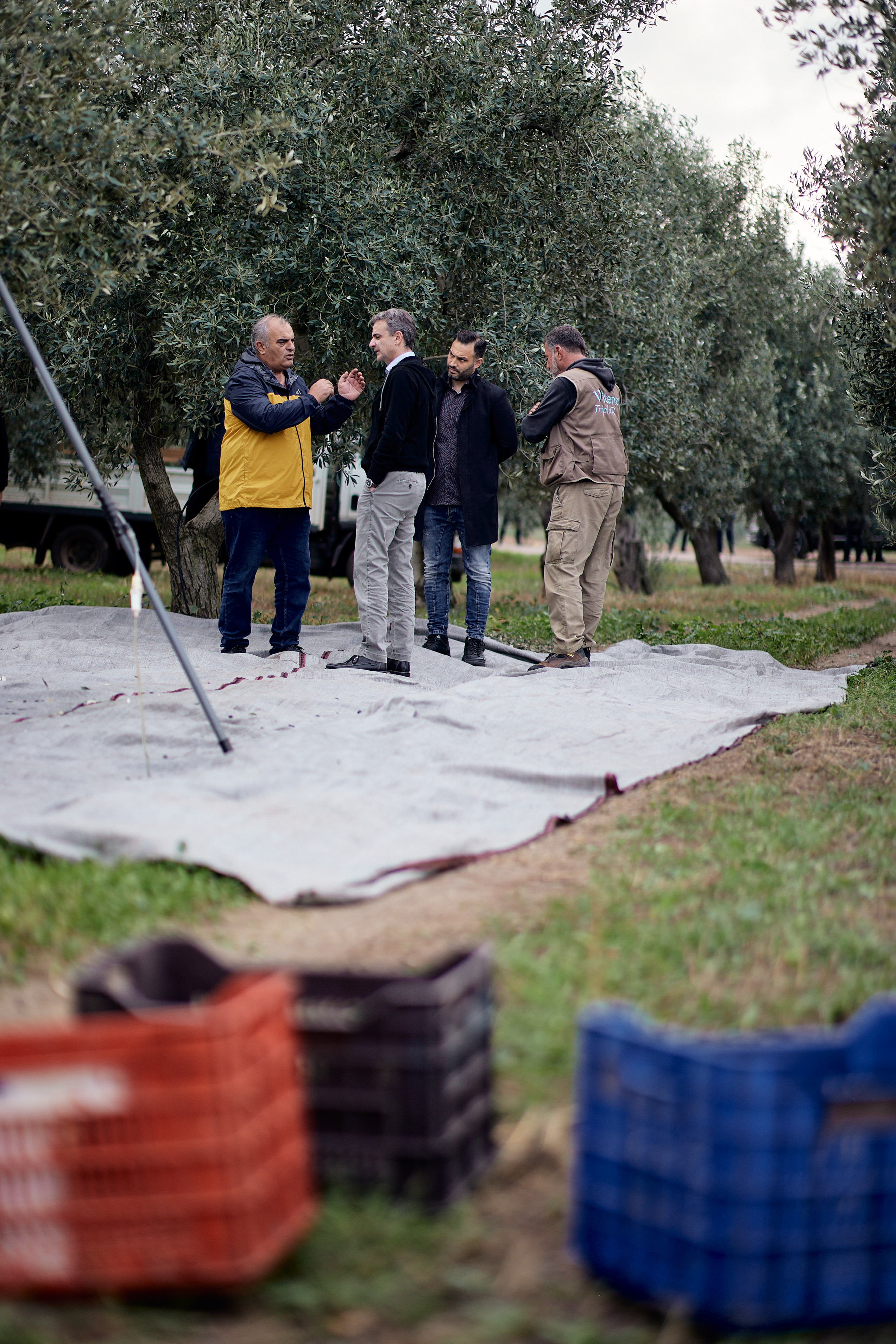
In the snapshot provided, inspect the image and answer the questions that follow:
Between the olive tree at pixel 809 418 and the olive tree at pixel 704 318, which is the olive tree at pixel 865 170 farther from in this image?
the olive tree at pixel 809 418

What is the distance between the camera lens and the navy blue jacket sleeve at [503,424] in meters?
9.12

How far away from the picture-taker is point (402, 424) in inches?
319

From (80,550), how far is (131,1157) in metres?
18.7

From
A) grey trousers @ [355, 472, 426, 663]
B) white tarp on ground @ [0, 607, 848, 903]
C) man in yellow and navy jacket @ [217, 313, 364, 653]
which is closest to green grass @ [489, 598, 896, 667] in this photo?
white tarp on ground @ [0, 607, 848, 903]

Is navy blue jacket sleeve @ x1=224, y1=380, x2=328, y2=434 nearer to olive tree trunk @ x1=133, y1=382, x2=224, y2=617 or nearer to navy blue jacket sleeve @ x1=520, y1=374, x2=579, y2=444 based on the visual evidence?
A: navy blue jacket sleeve @ x1=520, y1=374, x2=579, y2=444

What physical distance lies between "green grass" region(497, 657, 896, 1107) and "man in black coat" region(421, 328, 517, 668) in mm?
3664

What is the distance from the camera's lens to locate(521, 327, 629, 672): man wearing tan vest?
9109 mm

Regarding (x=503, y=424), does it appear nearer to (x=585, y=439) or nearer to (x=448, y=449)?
(x=448, y=449)

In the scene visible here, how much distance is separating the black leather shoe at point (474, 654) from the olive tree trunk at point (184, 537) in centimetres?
364

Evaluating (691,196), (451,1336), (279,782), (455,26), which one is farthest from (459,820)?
(691,196)

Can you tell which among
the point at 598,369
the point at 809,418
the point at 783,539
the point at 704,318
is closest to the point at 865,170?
the point at 598,369

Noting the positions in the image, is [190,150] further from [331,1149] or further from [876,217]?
[331,1149]

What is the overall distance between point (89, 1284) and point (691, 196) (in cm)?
1998

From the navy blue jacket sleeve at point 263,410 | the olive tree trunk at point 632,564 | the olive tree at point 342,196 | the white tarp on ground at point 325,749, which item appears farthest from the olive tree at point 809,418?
the navy blue jacket sleeve at point 263,410
